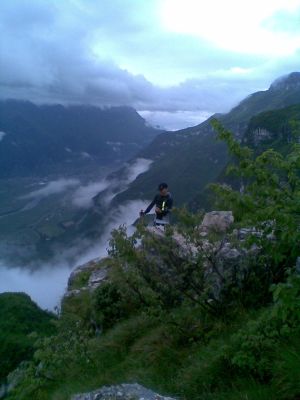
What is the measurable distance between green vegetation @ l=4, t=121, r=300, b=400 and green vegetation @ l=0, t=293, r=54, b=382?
11.1 meters

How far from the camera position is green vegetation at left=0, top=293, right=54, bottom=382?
22.8m

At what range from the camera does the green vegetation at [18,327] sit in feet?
74.9

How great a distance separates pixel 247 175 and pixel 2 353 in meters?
22.2

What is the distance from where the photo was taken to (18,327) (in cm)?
2833

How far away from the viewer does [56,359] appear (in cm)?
789

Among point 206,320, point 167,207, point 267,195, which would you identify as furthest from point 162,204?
point 267,195

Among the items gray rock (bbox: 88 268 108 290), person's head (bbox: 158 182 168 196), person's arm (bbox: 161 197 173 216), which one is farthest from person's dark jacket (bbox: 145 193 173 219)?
gray rock (bbox: 88 268 108 290)

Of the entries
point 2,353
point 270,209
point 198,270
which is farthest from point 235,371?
point 2,353

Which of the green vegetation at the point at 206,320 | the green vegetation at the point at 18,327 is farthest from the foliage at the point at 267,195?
the green vegetation at the point at 18,327

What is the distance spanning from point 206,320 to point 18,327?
76.7ft

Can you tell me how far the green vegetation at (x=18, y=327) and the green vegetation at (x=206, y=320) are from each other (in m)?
11.1

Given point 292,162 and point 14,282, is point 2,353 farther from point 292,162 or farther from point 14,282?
point 14,282

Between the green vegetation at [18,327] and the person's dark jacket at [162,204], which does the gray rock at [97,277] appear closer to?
the person's dark jacket at [162,204]

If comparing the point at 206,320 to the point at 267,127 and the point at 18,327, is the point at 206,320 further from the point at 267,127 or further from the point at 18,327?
the point at 267,127
